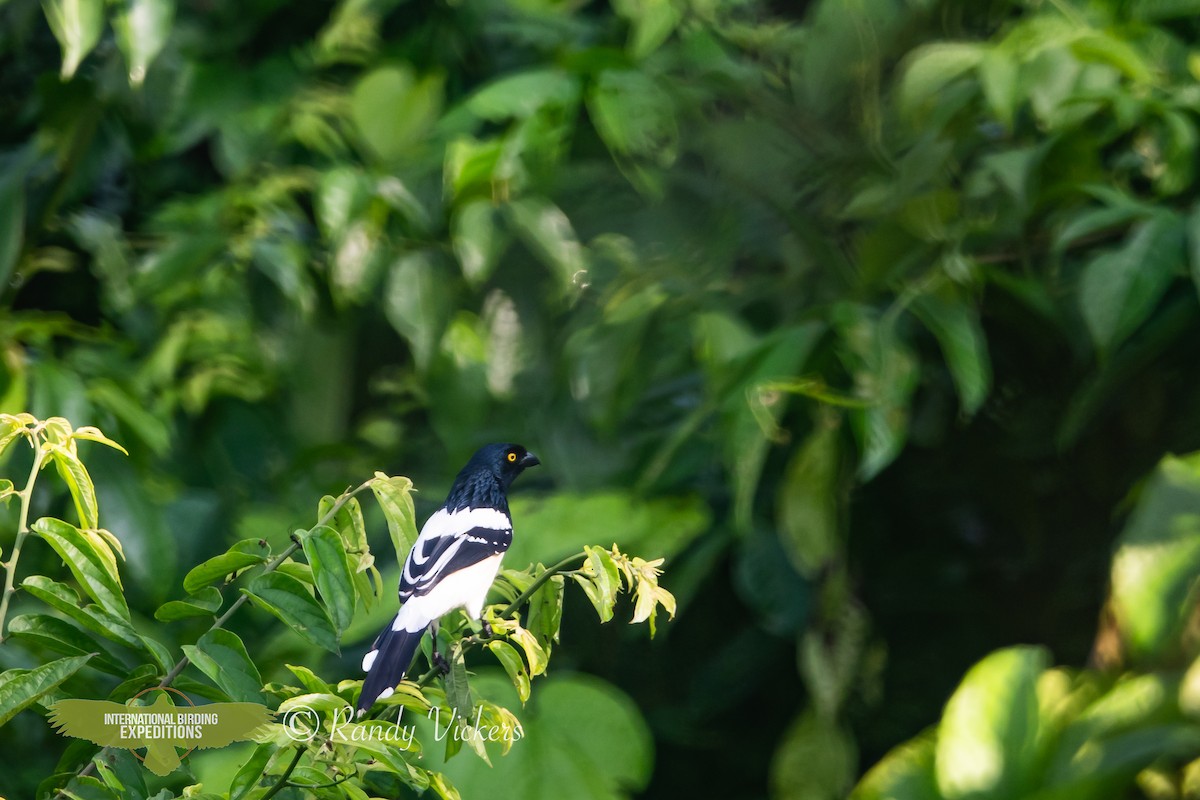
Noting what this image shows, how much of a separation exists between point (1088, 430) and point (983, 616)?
17 cm

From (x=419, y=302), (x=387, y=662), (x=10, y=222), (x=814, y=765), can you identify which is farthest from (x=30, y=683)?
(x=10, y=222)

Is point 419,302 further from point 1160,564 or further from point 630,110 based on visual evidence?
point 1160,564

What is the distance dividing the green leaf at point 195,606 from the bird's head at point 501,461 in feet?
0.43

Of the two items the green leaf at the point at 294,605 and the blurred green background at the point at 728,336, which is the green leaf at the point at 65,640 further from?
the blurred green background at the point at 728,336

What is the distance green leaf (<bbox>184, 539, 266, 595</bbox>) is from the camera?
16.7 inches

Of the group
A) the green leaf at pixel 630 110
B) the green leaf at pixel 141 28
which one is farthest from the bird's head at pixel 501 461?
the green leaf at pixel 141 28

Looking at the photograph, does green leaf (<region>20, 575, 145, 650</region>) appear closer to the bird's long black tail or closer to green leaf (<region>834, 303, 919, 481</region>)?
the bird's long black tail

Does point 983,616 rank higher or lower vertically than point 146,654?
lower

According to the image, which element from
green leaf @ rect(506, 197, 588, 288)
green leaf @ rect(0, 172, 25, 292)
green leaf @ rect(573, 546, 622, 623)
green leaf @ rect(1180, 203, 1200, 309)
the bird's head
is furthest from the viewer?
green leaf @ rect(0, 172, 25, 292)

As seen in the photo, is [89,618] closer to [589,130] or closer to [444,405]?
[444,405]

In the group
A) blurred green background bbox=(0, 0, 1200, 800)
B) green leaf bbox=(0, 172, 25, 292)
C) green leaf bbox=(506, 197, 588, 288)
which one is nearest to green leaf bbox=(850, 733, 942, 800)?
blurred green background bbox=(0, 0, 1200, 800)

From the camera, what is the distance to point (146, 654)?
1.47 ft

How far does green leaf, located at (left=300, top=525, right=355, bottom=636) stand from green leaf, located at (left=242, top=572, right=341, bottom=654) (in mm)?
10

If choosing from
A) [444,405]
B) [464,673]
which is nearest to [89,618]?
[464,673]
